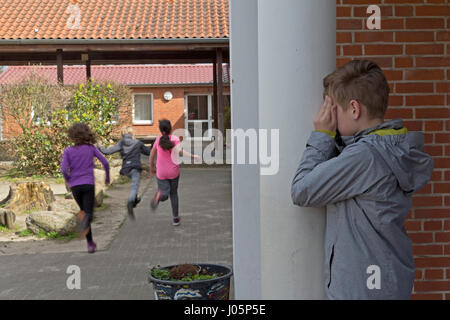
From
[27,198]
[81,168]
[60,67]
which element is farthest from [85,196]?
[60,67]

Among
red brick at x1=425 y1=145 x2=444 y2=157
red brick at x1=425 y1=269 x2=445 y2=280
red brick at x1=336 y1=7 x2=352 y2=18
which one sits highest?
red brick at x1=336 y1=7 x2=352 y2=18

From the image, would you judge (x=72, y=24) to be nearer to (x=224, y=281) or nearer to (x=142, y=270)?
(x=142, y=270)

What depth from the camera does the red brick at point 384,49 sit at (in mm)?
3381

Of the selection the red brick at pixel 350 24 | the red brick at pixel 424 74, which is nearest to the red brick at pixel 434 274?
the red brick at pixel 424 74

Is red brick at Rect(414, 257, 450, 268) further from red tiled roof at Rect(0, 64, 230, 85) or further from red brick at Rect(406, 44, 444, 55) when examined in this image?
red tiled roof at Rect(0, 64, 230, 85)

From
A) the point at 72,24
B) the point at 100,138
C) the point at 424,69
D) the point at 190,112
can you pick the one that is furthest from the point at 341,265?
the point at 190,112

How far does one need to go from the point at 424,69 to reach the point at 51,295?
3818 millimetres

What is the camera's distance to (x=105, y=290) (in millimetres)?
5488

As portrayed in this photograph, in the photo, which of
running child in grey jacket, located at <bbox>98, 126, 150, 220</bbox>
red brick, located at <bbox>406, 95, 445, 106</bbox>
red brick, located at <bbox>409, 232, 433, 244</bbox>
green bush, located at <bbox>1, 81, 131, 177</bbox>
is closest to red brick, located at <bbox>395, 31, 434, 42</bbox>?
red brick, located at <bbox>406, 95, 445, 106</bbox>

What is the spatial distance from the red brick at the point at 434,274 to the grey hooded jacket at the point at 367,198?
158cm

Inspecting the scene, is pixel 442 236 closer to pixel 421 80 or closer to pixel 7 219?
pixel 421 80

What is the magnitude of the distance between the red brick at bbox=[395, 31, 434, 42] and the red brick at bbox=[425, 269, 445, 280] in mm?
1337

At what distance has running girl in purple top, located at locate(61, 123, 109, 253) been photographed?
7059 mm

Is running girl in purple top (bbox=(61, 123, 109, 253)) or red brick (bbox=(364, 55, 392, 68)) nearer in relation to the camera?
red brick (bbox=(364, 55, 392, 68))
